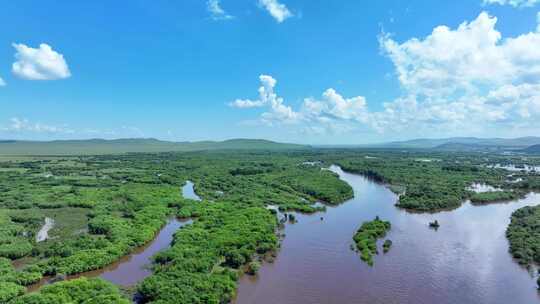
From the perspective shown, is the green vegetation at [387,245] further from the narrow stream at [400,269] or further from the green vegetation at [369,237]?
the narrow stream at [400,269]

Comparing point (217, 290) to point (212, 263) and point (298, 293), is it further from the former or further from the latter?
point (298, 293)

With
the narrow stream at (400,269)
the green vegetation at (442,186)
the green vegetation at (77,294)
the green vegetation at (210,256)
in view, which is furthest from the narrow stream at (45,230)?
the green vegetation at (442,186)

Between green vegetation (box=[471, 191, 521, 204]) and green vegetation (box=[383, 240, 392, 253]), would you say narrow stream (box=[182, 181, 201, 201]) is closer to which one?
green vegetation (box=[383, 240, 392, 253])

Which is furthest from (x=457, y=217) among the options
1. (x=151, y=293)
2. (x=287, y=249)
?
(x=151, y=293)

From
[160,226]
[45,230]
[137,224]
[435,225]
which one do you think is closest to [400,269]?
[435,225]

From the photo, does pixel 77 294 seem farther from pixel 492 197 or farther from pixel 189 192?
pixel 492 197
